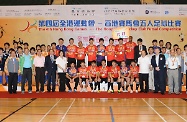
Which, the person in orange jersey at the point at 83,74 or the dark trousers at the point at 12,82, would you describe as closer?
the dark trousers at the point at 12,82

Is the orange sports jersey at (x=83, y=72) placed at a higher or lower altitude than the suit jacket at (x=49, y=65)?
lower

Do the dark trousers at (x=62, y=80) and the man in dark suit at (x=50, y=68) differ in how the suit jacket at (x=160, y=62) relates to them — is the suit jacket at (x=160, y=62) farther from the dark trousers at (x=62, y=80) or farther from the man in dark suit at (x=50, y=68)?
the man in dark suit at (x=50, y=68)

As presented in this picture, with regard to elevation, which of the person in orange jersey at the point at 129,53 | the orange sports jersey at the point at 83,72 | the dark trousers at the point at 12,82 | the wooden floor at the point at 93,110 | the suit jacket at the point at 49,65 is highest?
the person in orange jersey at the point at 129,53

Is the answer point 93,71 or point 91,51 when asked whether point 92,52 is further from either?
point 93,71

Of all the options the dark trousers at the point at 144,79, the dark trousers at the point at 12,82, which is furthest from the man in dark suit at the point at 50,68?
the dark trousers at the point at 144,79

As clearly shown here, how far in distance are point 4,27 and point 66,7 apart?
2.48 metres

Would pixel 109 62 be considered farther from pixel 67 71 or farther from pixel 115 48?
pixel 67 71

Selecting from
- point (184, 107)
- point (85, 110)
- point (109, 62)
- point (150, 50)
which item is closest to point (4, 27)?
point (109, 62)

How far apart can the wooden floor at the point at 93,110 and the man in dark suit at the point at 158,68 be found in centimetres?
146

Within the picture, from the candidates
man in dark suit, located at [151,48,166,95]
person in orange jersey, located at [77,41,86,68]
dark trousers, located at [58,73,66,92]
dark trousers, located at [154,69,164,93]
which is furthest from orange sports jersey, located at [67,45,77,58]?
dark trousers, located at [154,69,164,93]

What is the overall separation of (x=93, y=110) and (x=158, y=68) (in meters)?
3.89

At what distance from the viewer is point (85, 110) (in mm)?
7098

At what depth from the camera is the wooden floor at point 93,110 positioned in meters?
6.12

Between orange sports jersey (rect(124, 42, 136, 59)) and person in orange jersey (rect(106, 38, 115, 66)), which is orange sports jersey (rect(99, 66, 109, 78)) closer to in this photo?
person in orange jersey (rect(106, 38, 115, 66))
